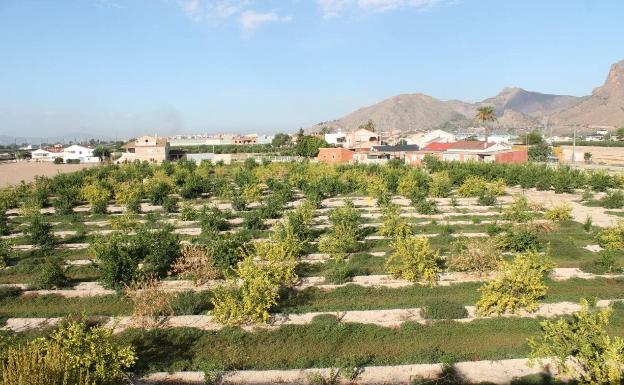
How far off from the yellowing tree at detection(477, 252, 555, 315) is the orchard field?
2.0 inches

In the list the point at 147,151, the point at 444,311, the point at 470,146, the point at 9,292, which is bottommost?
the point at 444,311

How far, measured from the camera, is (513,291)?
12781mm

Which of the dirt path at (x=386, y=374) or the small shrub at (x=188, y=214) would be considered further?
the small shrub at (x=188, y=214)

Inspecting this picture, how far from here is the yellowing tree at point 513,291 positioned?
12.6 metres

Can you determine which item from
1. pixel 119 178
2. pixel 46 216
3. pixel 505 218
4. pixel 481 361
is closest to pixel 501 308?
pixel 481 361

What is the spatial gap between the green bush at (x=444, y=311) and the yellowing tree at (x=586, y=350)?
2567 mm

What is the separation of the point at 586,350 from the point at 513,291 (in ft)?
13.7

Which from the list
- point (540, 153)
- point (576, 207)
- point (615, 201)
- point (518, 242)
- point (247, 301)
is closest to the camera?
point (247, 301)

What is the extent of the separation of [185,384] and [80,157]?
306 feet

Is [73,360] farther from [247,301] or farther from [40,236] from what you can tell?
[40,236]

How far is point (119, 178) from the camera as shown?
42.0 m

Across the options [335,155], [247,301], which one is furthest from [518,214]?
[335,155]

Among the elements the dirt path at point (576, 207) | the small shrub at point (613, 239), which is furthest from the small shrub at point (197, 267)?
the dirt path at point (576, 207)

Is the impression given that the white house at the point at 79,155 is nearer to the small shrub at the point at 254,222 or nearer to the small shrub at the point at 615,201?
the small shrub at the point at 254,222
